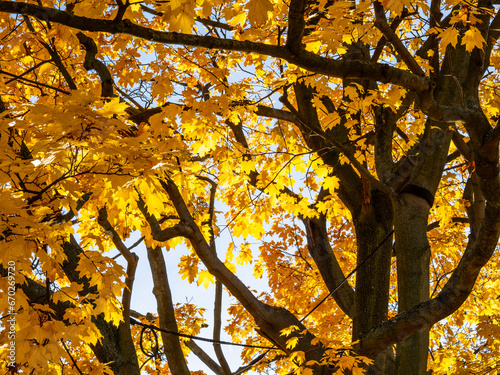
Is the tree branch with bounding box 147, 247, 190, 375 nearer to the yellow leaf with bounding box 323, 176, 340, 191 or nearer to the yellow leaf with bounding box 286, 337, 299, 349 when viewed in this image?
the yellow leaf with bounding box 286, 337, 299, 349

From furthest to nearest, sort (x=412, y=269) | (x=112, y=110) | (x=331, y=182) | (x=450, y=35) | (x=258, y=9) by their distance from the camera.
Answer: (x=331, y=182) → (x=412, y=269) → (x=450, y=35) → (x=112, y=110) → (x=258, y=9)

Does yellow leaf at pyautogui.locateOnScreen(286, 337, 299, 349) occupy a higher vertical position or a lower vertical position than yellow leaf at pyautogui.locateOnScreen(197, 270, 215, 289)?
lower

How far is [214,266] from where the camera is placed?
4539 mm

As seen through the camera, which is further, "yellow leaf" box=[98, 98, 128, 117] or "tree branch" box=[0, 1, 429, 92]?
"yellow leaf" box=[98, 98, 128, 117]

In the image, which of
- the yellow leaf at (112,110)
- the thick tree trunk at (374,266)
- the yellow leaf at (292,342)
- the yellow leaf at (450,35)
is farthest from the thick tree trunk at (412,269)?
the yellow leaf at (112,110)

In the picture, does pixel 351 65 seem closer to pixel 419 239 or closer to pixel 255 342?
pixel 419 239

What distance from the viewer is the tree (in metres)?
2.59

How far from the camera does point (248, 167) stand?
495 centimetres

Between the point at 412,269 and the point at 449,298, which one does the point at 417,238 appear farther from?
the point at 449,298

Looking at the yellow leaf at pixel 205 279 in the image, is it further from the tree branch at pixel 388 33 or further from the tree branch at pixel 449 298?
the tree branch at pixel 388 33

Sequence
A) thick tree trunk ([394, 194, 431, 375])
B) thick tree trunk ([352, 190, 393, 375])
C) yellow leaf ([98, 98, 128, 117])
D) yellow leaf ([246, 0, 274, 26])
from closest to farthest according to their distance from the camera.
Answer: yellow leaf ([246, 0, 274, 26]), yellow leaf ([98, 98, 128, 117]), thick tree trunk ([394, 194, 431, 375]), thick tree trunk ([352, 190, 393, 375])

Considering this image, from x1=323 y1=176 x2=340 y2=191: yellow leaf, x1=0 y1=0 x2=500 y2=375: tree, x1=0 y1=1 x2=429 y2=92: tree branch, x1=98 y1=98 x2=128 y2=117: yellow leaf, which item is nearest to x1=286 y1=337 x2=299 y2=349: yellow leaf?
x1=0 y1=0 x2=500 y2=375: tree

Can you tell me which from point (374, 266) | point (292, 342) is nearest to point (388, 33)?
point (374, 266)

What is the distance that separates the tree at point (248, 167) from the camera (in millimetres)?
2588
